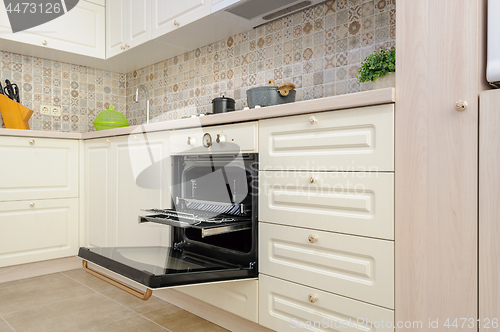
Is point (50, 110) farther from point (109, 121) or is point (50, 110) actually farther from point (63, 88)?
point (109, 121)

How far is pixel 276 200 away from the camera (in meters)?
1.50

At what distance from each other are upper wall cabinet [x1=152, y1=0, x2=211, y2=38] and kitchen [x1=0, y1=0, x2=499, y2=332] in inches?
0.5

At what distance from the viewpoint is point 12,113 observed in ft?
8.93

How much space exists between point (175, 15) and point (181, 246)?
142cm

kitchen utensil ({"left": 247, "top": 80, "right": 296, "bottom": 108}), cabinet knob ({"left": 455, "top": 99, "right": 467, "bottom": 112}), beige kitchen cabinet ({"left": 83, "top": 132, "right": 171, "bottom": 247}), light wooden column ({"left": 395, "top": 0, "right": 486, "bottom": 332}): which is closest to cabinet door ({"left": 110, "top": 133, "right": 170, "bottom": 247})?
beige kitchen cabinet ({"left": 83, "top": 132, "right": 171, "bottom": 247})

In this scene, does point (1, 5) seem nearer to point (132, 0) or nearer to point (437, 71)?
point (132, 0)

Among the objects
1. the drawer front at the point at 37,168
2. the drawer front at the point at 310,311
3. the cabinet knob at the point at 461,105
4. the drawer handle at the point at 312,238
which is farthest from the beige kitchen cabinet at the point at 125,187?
the cabinet knob at the point at 461,105

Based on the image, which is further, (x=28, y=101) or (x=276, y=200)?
(x=28, y=101)

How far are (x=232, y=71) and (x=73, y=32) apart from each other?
1.34 meters

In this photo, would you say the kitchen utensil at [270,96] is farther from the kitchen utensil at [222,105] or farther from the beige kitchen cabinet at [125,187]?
the beige kitchen cabinet at [125,187]

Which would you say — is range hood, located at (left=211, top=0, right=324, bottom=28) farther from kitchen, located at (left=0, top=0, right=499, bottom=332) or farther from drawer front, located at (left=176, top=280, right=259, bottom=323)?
drawer front, located at (left=176, top=280, right=259, bottom=323)

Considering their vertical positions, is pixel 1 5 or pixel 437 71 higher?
pixel 1 5

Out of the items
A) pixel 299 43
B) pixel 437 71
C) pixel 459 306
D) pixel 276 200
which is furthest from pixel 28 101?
pixel 459 306

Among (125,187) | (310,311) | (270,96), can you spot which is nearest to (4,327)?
(125,187)
